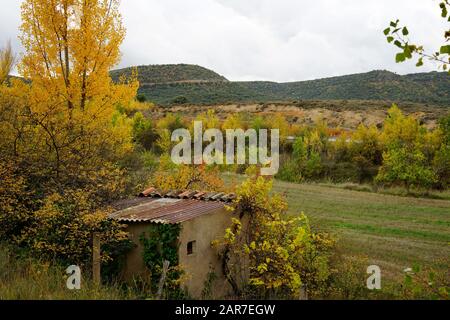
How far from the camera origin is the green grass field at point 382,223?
16281 millimetres

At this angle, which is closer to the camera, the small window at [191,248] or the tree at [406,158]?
the small window at [191,248]

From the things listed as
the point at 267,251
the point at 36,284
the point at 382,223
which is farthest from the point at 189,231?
the point at 382,223

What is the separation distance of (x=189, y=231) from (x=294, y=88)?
91.5 metres

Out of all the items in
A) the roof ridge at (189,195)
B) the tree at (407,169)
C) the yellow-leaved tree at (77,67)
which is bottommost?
the tree at (407,169)

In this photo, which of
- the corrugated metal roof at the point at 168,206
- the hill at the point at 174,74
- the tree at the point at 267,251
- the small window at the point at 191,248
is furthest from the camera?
the hill at the point at 174,74

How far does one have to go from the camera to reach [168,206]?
35.7ft

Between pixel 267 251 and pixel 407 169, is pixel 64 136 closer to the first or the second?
pixel 267 251

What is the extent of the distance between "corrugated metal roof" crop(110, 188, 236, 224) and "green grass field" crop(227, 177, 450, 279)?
3.10m

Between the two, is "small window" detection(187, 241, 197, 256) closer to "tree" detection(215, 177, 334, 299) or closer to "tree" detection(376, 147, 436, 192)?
"tree" detection(215, 177, 334, 299)

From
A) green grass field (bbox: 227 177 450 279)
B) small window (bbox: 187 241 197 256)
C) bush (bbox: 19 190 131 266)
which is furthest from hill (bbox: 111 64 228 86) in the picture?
small window (bbox: 187 241 197 256)

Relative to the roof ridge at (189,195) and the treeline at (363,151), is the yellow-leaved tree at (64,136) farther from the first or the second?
the treeline at (363,151)

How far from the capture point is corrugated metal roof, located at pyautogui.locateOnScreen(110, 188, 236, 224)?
9.77 metres

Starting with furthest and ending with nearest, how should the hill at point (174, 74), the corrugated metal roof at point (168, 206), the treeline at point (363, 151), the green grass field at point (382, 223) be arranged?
1. the hill at point (174, 74)
2. the treeline at point (363, 151)
3. the green grass field at point (382, 223)
4. the corrugated metal roof at point (168, 206)
